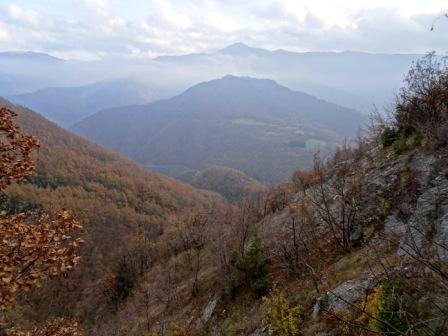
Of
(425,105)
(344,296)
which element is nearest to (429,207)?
(344,296)

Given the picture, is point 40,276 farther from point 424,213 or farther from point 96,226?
point 96,226

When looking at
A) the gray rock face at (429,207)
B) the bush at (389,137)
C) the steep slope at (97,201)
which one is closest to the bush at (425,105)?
the bush at (389,137)

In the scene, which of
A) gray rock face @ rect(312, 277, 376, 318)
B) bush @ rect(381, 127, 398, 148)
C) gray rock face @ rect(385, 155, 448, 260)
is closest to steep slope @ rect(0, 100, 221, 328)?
bush @ rect(381, 127, 398, 148)

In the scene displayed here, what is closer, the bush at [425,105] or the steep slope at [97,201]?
the bush at [425,105]

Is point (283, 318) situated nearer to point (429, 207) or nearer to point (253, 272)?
point (429, 207)

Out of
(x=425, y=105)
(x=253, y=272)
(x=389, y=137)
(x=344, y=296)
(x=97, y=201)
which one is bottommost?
(x=97, y=201)

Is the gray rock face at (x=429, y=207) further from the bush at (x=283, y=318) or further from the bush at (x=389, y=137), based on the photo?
the bush at (x=389, y=137)

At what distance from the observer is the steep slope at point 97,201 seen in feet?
283

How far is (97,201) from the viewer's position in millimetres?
141375

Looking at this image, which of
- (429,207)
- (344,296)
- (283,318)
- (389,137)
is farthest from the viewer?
(389,137)

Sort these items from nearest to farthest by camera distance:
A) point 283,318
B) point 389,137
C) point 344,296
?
point 344,296
point 283,318
point 389,137

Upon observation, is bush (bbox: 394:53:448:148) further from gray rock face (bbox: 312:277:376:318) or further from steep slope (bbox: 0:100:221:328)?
steep slope (bbox: 0:100:221:328)

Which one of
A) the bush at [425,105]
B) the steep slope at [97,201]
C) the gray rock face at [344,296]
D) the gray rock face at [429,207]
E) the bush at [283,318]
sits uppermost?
the bush at [425,105]

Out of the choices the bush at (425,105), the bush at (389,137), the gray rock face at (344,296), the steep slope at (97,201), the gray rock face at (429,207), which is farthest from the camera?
the steep slope at (97,201)
